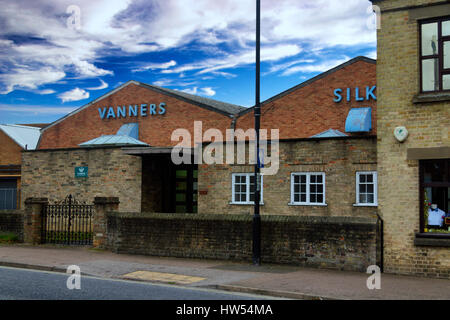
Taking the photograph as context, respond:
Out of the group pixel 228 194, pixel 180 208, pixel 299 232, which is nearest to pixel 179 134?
pixel 180 208

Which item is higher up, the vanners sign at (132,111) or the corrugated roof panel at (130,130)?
the vanners sign at (132,111)

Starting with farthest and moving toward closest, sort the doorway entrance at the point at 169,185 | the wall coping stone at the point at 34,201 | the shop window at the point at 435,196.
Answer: the doorway entrance at the point at 169,185 < the wall coping stone at the point at 34,201 < the shop window at the point at 435,196

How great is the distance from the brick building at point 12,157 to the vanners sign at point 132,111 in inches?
267

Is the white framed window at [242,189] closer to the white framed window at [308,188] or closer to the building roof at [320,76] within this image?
the white framed window at [308,188]

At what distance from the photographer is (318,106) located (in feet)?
90.8

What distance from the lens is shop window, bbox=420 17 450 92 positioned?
1180cm

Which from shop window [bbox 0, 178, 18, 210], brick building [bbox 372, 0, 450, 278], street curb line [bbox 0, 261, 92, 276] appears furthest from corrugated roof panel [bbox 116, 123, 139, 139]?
brick building [bbox 372, 0, 450, 278]

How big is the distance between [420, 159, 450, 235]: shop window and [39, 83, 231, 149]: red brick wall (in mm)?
18897

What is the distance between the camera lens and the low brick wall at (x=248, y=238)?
1231 centimetres

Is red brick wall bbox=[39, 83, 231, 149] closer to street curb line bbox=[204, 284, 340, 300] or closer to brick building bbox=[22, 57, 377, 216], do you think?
brick building bbox=[22, 57, 377, 216]

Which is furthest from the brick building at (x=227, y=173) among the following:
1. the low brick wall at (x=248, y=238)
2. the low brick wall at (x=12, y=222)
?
the low brick wall at (x=12, y=222)

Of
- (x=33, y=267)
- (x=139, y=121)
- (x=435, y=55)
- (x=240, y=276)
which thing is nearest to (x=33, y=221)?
(x=33, y=267)

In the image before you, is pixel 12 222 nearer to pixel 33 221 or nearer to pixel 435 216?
pixel 33 221

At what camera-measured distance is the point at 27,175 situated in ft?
81.3
